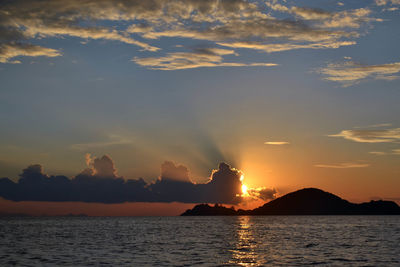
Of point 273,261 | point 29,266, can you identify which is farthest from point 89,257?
point 273,261

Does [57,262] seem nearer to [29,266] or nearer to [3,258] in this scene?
[29,266]

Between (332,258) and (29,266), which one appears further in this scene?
(332,258)

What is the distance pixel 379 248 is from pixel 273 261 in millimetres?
31875

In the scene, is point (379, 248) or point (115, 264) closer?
point (115, 264)

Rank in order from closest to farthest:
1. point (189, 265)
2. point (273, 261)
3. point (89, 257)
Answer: point (189, 265) → point (273, 261) → point (89, 257)

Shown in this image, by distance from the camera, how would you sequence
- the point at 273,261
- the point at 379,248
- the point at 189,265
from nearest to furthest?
the point at 189,265 < the point at 273,261 < the point at 379,248

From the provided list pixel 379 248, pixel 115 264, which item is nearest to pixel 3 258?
pixel 115 264

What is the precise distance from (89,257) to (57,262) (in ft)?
21.2

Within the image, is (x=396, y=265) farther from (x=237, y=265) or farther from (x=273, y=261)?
(x=237, y=265)

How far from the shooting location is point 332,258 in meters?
65.3

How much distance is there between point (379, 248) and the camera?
82812mm

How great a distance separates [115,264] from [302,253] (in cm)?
3171

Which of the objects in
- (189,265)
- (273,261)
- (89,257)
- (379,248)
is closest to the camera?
(189,265)

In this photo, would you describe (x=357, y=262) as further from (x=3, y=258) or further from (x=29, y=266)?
(x=3, y=258)
